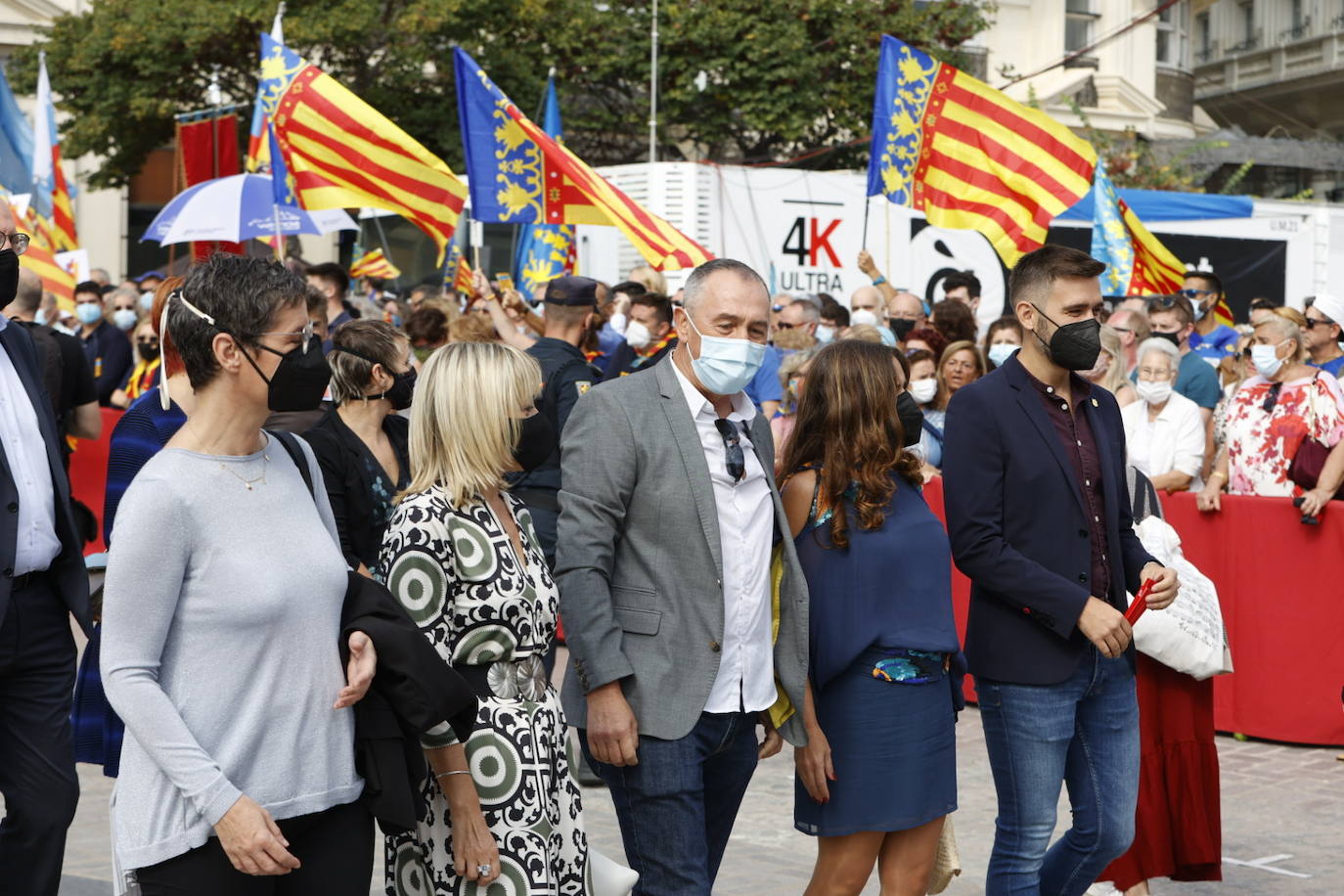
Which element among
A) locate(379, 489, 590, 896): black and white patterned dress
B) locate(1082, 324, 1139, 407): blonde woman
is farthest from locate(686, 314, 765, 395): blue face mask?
locate(1082, 324, 1139, 407): blonde woman

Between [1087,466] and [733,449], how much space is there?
106 centimetres

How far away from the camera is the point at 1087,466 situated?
470cm

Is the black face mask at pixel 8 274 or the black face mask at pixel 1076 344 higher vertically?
the black face mask at pixel 8 274

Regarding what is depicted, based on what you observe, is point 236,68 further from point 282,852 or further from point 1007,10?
point 282,852

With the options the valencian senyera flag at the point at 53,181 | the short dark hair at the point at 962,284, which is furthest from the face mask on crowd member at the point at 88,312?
the short dark hair at the point at 962,284

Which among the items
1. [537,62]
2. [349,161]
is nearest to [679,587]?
[349,161]

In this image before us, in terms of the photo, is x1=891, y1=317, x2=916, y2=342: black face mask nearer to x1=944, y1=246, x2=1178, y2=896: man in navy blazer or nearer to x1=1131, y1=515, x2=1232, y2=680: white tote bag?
x1=1131, y1=515, x2=1232, y2=680: white tote bag

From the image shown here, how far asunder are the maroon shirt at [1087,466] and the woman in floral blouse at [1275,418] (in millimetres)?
3674

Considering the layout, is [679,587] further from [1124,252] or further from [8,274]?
[1124,252]

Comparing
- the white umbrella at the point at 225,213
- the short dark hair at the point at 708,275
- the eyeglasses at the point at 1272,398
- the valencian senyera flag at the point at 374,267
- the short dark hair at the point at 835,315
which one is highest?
the white umbrella at the point at 225,213

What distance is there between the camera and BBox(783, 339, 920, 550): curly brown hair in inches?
175

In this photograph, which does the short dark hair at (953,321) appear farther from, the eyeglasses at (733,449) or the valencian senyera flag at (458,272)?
the eyeglasses at (733,449)

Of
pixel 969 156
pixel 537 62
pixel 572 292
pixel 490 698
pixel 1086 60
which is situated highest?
pixel 1086 60

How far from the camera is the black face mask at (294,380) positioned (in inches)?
128
